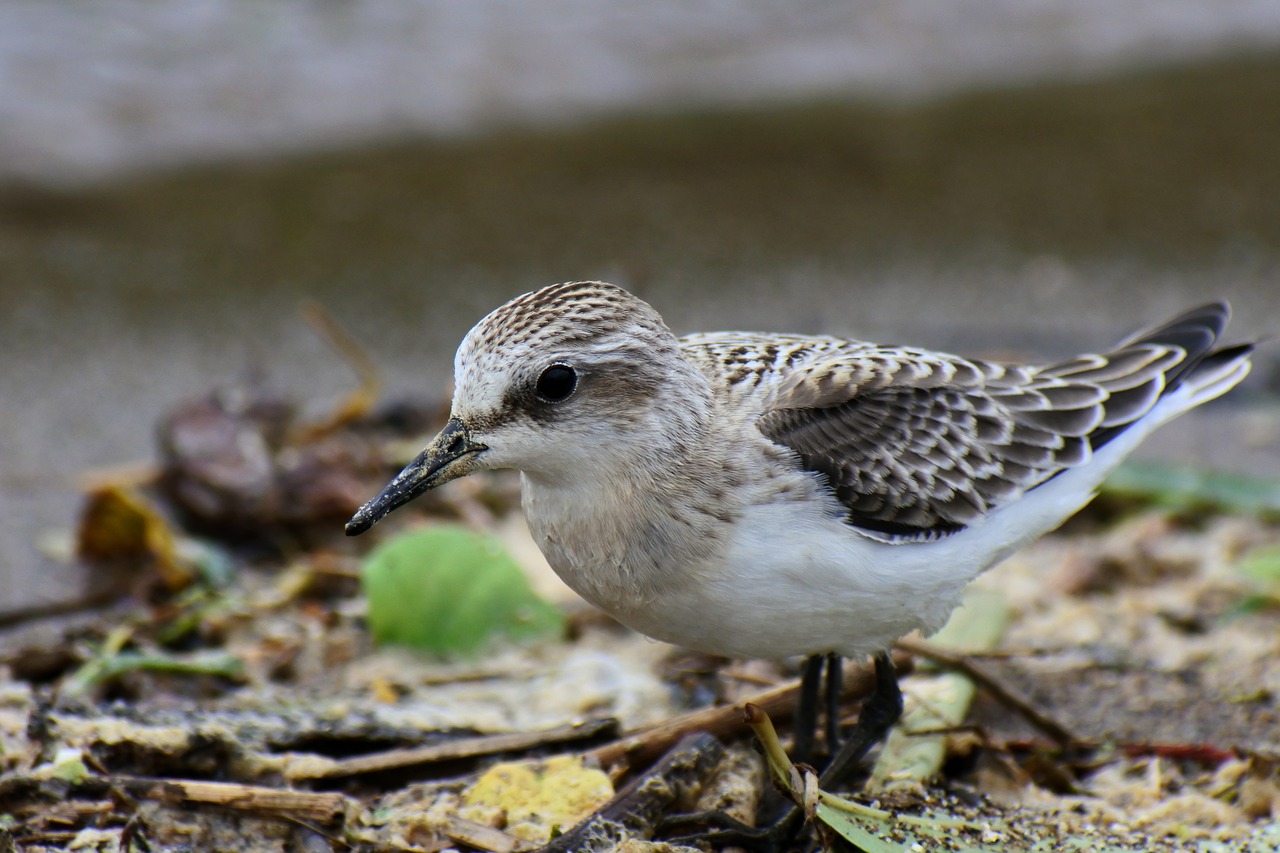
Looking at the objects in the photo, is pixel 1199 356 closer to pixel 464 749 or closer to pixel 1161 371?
pixel 1161 371

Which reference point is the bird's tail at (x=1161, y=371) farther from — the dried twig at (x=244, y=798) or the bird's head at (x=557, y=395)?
the dried twig at (x=244, y=798)

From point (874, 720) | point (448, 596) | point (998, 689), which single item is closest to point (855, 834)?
point (874, 720)

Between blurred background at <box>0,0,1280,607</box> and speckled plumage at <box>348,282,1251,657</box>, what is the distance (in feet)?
9.06

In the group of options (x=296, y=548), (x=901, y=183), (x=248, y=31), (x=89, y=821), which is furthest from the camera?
(x=248, y=31)

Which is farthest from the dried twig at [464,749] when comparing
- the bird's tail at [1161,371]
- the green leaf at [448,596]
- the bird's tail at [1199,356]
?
the bird's tail at [1199,356]

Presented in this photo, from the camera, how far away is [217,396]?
6277mm

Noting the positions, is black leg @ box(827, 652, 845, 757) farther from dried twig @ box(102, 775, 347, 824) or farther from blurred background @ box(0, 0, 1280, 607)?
blurred background @ box(0, 0, 1280, 607)

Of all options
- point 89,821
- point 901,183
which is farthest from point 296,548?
point 901,183

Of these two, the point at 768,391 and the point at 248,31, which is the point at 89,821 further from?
the point at 248,31

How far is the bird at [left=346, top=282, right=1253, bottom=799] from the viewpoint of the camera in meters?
3.84

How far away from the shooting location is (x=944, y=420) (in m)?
4.52

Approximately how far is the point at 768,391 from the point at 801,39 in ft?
26.3

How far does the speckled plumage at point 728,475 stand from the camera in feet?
12.6

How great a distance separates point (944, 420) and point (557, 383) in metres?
1.32
